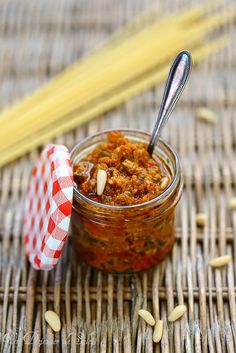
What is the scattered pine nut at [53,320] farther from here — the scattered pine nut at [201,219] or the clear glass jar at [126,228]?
the scattered pine nut at [201,219]

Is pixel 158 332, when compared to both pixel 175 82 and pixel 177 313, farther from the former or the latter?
pixel 175 82

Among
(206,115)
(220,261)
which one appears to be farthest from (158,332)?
(206,115)

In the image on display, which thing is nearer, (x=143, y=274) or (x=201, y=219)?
(x=143, y=274)

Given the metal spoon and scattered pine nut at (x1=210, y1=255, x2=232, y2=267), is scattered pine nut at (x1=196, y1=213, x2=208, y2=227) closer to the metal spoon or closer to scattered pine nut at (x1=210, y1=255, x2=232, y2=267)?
scattered pine nut at (x1=210, y1=255, x2=232, y2=267)

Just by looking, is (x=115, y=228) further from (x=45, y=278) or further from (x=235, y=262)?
(x=235, y=262)

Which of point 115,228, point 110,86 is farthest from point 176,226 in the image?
point 110,86

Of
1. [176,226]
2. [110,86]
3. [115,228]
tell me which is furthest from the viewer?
[110,86]
